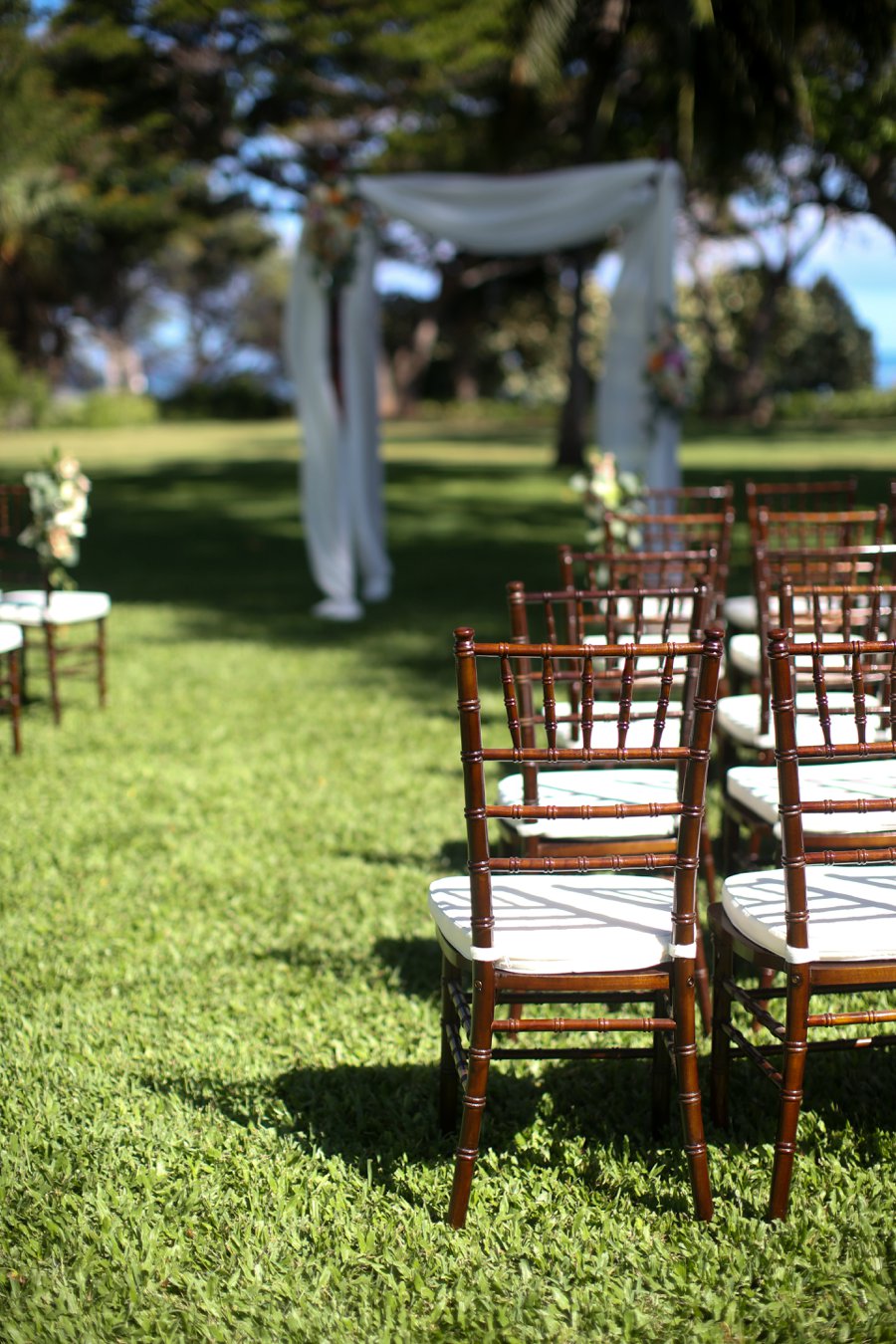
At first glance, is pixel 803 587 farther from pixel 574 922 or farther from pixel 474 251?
pixel 474 251

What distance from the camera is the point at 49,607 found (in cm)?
656

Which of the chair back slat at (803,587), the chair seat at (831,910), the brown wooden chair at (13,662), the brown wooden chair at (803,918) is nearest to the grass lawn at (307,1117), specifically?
the brown wooden chair at (13,662)

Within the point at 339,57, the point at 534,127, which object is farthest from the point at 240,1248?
the point at 534,127

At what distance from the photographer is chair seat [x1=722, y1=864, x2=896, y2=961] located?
2502 mm

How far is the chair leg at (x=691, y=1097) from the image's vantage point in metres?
2.54

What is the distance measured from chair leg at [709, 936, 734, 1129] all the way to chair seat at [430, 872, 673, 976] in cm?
18

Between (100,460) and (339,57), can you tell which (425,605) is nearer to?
(339,57)

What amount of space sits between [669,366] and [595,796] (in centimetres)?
649

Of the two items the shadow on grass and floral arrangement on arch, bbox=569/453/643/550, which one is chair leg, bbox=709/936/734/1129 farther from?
floral arrangement on arch, bbox=569/453/643/550

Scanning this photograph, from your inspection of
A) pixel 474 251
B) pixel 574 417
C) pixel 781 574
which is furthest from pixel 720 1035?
pixel 574 417

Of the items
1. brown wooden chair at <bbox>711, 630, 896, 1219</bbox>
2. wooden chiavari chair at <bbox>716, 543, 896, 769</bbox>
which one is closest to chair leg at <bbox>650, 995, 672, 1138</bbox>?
brown wooden chair at <bbox>711, 630, 896, 1219</bbox>

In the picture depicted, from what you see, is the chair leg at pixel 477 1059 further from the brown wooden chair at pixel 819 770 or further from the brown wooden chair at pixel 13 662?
the brown wooden chair at pixel 13 662

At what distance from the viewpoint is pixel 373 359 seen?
10148mm

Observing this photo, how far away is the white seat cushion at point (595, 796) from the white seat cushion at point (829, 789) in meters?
0.20
